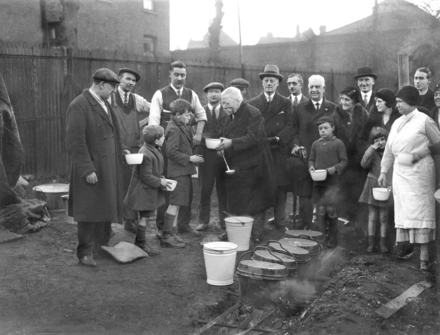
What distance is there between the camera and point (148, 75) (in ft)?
42.3

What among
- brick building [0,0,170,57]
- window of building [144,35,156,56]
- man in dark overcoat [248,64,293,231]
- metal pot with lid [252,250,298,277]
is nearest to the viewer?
metal pot with lid [252,250,298,277]

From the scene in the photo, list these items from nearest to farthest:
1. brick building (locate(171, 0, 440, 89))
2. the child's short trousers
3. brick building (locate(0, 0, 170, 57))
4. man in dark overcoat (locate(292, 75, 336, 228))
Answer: the child's short trousers → man in dark overcoat (locate(292, 75, 336, 228)) → brick building (locate(0, 0, 170, 57)) → brick building (locate(171, 0, 440, 89))

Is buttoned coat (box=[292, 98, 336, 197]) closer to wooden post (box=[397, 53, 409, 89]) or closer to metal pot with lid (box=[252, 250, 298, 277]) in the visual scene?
wooden post (box=[397, 53, 409, 89])

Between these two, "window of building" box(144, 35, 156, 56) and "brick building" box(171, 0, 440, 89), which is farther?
"window of building" box(144, 35, 156, 56)

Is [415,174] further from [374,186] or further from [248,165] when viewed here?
[248,165]

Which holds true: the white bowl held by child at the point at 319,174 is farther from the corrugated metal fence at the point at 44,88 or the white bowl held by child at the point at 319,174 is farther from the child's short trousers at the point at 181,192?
the corrugated metal fence at the point at 44,88

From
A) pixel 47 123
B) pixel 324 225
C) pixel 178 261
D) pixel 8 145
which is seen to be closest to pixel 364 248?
pixel 324 225

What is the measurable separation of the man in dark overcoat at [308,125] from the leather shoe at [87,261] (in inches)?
124

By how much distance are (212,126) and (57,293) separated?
3748mm

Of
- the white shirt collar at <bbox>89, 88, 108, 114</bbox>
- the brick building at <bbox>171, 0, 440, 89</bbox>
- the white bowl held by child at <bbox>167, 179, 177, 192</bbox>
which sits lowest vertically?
the white bowl held by child at <bbox>167, 179, 177, 192</bbox>

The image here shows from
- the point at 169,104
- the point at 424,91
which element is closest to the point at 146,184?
the point at 169,104

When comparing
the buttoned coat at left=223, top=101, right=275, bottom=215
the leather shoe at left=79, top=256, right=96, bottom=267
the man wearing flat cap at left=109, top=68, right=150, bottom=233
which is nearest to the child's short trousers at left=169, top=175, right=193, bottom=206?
the buttoned coat at left=223, top=101, right=275, bottom=215

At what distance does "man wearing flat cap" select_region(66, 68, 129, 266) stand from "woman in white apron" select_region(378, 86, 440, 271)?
326cm

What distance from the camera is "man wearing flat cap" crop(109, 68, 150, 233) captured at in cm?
737
